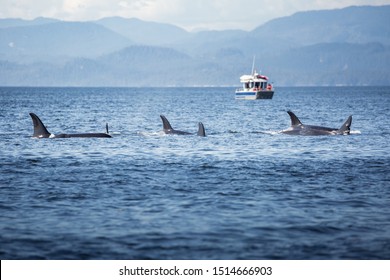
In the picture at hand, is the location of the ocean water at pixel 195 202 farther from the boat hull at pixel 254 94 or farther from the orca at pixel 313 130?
the boat hull at pixel 254 94

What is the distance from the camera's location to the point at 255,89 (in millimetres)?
150875

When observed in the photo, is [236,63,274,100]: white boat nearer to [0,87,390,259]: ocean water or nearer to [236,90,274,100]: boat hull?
[236,90,274,100]: boat hull

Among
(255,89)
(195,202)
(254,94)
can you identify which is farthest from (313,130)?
(255,89)

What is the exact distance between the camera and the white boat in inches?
5896

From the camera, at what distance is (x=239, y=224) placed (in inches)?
658

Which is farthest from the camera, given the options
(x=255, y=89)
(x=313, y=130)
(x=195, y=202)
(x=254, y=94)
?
(x=255, y=89)

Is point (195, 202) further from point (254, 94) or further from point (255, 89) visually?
point (255, 89)

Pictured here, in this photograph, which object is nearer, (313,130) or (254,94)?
(313,130)

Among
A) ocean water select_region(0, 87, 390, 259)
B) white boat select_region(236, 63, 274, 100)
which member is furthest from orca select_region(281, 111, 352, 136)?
white boat select_region(236, 63, 274, 100)

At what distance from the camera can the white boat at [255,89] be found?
14975 centimetres

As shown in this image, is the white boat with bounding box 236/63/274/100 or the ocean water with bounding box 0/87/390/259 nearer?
the ocean water with bounding box 0/87/390/259

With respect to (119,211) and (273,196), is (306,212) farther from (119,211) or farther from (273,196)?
(119,211)

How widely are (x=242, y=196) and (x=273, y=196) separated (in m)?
0.89
